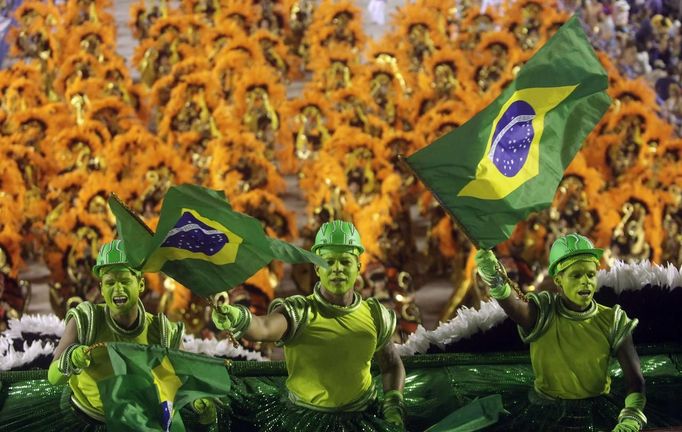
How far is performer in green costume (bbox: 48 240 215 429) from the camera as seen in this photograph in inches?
105

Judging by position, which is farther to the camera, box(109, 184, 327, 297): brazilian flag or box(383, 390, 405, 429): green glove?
box(383, 390, 405, 429): green glove

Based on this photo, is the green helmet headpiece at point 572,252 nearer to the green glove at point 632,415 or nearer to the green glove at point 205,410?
the green glove at point 632,415

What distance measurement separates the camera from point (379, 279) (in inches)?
204

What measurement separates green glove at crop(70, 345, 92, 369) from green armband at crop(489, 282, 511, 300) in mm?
929

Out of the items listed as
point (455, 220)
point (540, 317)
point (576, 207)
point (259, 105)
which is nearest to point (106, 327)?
point (455, 220)

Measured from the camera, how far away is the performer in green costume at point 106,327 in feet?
8.79

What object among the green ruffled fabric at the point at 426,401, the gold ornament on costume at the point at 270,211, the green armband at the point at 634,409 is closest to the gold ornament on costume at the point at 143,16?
the gold ornament on costume at the point at 270,211

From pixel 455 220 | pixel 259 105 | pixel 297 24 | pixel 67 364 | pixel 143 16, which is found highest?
pixel 143 16

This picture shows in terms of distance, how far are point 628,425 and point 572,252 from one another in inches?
16.6

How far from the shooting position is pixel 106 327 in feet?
8.93

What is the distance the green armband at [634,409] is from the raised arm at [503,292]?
0.94ft

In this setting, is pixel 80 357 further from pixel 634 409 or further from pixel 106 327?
pixel 634 409

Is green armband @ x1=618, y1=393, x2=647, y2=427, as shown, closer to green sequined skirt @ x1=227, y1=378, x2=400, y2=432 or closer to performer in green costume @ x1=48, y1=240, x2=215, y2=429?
green sequined skirt @ x1=227, y1=378, x2=400, y2=432

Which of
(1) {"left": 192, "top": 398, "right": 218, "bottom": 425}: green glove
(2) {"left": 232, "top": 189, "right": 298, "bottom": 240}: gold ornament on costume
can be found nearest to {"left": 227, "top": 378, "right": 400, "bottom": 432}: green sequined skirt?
(1) {"left": 192, "top": 398, "right": 218, "bottom": 425}: green glove
